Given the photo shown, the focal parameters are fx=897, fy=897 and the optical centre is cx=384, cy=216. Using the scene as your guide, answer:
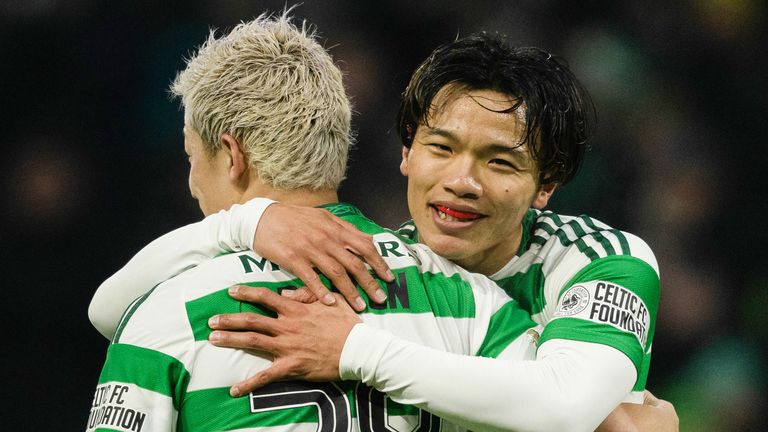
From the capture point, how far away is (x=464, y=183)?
2139mm

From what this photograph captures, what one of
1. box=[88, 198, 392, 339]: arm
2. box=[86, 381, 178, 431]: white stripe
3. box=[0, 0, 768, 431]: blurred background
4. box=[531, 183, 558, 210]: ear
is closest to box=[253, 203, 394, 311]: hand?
box=[88, 198, 392, 339]: arm

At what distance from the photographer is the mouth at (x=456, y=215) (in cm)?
219

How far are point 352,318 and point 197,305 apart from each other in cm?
30

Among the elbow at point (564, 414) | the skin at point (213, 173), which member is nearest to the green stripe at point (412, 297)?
the elbow at point (564, 414)

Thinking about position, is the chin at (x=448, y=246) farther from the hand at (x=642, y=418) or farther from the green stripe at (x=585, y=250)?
the hand at (x=642, y=418)

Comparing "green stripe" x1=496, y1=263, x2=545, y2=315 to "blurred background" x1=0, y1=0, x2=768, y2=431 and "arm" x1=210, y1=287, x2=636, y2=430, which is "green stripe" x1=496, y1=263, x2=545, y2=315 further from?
"blurred background" x1=0, y1=0, x2=768, y2=431

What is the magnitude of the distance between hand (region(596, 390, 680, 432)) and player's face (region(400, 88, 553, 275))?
51 centimetres

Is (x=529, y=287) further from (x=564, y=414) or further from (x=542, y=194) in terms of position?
(x=564, y=414)

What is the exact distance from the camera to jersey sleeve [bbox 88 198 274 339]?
1.89 metres

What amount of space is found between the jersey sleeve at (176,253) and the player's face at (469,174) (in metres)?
0.46

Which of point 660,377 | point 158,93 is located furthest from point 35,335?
point 660,377

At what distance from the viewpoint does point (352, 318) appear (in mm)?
1743

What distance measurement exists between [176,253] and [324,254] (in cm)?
42

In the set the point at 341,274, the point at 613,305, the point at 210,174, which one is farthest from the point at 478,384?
the point at 210,174
